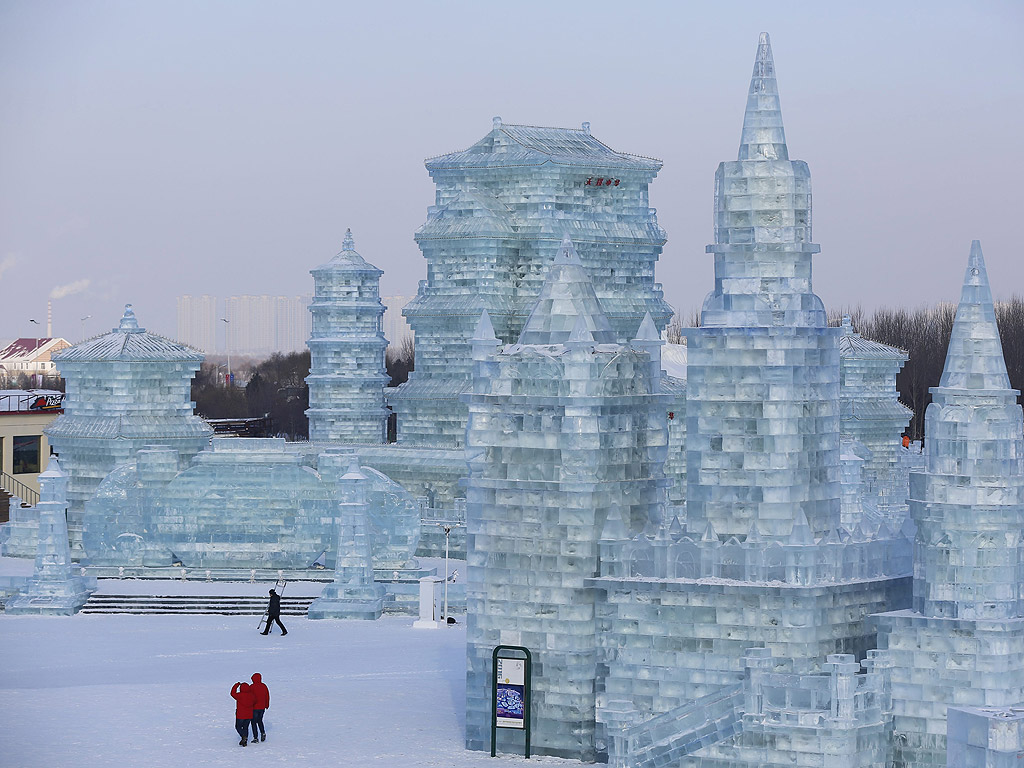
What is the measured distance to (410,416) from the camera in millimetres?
69438

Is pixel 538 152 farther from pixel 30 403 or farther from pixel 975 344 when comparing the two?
pixel 975 344

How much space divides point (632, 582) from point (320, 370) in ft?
141

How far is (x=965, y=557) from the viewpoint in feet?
99.7

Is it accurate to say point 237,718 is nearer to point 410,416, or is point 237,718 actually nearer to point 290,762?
point 290,762

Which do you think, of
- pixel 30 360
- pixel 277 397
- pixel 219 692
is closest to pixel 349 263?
pixel 219 692

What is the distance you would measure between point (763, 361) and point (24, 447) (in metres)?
58.1

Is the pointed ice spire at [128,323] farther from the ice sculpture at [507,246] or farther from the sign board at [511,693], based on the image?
the sign board at [511,693]

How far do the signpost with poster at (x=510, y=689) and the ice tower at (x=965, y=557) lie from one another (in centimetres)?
606

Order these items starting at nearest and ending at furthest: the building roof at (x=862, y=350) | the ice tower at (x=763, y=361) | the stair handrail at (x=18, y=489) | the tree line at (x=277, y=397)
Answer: the ice tower at (x=763, y=361)
the building roof at (x=862, y=350)
the stair handrail at (x=18, y=489)
the tree line at (x=277, y=397)

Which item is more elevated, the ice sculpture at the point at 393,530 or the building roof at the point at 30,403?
the building roof at the point at 30,403

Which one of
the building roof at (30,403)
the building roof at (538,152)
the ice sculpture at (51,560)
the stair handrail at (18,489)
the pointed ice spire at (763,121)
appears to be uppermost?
the building roof at (538,152)

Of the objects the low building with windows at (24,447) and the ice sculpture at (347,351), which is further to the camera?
the low building with windows at (24,447)

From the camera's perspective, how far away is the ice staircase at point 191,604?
5184 centimetres

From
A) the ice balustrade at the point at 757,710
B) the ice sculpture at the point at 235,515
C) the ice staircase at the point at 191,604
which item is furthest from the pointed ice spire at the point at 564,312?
the ice sculpture at the point at 235,515
